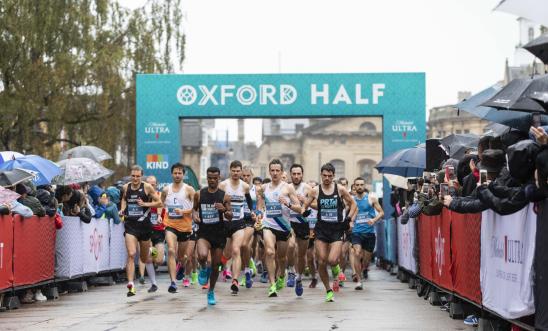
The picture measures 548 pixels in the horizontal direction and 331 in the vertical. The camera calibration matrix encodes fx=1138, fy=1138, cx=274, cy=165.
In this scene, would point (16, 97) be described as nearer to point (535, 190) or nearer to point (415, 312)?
point (415, 312)

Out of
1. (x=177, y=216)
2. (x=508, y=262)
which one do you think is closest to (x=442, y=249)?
(x=508, y=262)

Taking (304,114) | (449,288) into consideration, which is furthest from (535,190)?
(304,114)

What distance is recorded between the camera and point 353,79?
30812 millimetres

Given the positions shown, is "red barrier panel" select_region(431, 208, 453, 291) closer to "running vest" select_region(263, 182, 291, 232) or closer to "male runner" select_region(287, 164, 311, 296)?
"male runner" select_region(287, 164, 311, 296)

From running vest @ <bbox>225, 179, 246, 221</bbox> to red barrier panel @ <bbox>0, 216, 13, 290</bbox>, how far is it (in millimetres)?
3361

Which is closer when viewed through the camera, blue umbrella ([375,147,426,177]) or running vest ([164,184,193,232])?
running vest ([164,184,193,232])

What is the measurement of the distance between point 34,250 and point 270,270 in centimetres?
365

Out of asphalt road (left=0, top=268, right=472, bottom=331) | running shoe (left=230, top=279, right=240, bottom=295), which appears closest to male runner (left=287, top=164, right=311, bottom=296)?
asphalt road (left=0, top=268, right=472, bottom=331)

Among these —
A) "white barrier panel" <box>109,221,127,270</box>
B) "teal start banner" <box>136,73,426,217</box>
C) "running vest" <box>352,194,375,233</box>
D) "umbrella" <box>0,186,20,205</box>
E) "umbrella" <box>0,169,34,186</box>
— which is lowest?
"white barrier panel" <box>109,221,127,270</box>

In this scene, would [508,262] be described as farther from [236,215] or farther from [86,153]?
[86,153]

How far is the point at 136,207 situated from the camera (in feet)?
59.4

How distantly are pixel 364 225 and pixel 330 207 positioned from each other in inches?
208

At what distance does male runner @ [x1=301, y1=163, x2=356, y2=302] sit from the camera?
16.5 m

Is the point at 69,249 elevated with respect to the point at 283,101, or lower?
lower
